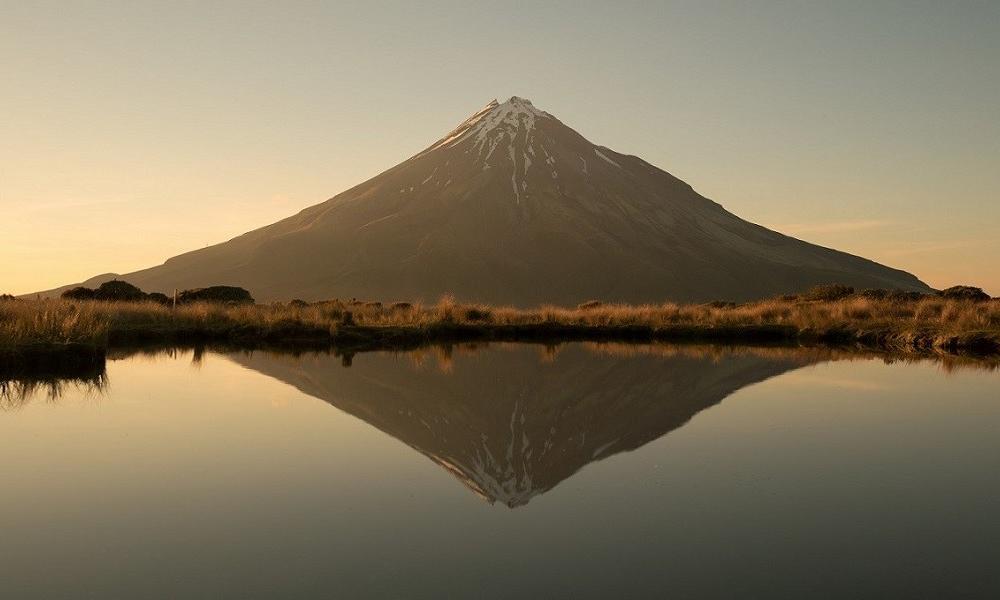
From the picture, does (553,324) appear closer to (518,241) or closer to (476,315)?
(476,315)

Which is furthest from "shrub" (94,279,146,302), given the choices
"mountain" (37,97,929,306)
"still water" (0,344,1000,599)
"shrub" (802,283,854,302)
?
"mountain" (37,97,929,306)

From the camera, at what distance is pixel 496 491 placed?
684cm

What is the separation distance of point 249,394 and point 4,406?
10.5 ft

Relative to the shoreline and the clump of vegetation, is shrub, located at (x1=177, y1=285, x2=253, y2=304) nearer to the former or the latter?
the clump of vegetation

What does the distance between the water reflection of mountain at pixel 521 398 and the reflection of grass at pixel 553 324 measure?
482 centimetres

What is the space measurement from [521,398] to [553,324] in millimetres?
15916

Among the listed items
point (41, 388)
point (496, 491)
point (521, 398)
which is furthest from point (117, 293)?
point (496, 491)

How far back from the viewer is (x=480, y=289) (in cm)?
12088

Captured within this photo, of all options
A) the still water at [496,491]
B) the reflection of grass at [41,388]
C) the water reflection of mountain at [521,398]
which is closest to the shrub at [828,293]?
the water reflection of mountain at [521,398]

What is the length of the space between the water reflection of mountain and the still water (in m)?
0.06

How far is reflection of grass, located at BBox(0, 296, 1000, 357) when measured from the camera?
75.0 ft

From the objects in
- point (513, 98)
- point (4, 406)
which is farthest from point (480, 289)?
point (4, 406)

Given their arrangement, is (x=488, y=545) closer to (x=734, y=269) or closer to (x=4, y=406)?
(x=4, y=406)

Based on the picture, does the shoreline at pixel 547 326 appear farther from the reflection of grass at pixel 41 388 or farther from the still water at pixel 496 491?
the still water at pixel 496 491
